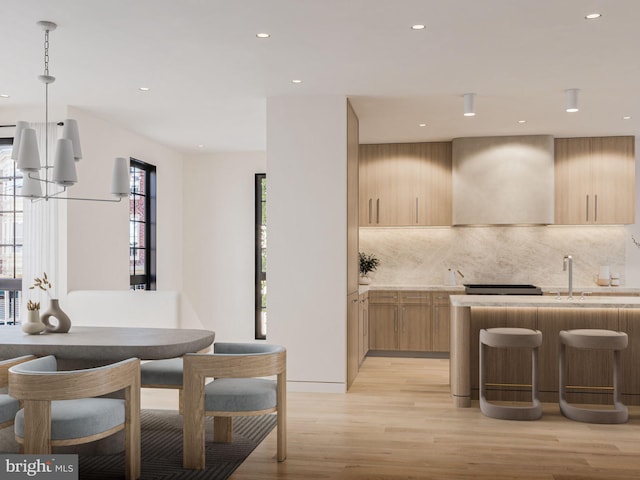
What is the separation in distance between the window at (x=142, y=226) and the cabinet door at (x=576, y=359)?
479 cm

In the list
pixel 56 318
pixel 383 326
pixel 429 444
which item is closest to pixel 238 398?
pixel 429 444

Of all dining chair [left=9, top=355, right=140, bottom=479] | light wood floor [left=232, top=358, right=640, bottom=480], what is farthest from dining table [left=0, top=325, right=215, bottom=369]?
light wood floor [left=232, top=358, right=640, bottom=480]

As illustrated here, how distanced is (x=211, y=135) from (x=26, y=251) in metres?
2.64

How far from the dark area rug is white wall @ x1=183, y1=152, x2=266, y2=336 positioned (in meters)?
4.17

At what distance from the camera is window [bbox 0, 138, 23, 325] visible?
6496mm

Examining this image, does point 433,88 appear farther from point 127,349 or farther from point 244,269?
point 244,269

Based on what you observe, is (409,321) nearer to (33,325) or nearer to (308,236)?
(308,236)

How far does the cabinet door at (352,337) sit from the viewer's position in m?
6.06

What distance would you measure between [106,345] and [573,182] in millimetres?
5988

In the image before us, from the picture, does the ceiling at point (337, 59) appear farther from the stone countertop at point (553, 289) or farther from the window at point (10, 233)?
the stone countertop at point (553, 289)

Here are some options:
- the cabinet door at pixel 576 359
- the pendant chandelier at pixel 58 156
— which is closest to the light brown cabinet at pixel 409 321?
the cabinet door at pixel 576 359

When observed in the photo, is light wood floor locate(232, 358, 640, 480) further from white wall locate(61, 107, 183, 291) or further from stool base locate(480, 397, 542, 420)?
white wall locate(61, 107, 183, 291)

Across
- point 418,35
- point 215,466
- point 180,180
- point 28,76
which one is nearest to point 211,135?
point 180,180

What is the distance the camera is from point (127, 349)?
149 inches
